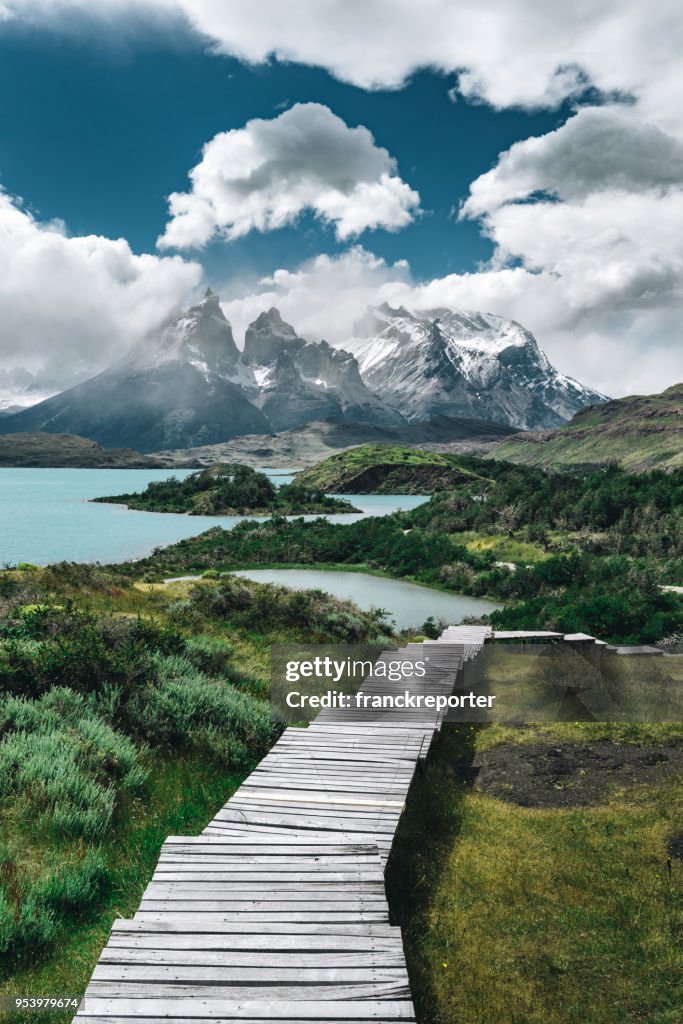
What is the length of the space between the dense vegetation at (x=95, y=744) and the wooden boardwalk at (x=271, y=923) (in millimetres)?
1093

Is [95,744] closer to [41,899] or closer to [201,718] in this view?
[201,718]

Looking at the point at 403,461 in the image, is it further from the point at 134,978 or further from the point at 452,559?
the point at 134,978

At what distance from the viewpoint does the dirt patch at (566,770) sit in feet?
31.5

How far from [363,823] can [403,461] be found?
5824 inches

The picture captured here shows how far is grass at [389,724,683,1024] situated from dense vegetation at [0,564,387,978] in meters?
2.95

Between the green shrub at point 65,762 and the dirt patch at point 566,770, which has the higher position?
the green shrub at point 65,762

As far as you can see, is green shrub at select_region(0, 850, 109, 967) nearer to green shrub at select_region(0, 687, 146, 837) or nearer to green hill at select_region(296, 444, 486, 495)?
green shrub at select_region(0, 687, 146, 837)

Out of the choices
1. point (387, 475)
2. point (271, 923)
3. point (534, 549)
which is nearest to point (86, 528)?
point (534, 549)

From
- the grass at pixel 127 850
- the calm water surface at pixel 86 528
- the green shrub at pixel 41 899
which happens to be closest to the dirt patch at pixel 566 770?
the grass at pixel 127 850

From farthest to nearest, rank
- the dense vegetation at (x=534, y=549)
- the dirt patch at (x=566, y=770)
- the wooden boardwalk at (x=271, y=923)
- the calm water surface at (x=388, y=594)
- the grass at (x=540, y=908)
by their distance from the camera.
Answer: the calm water surface at (x=388, y=594) < the dense vegetation at (x=534, y=549) < the dirt patch at (x=566, y=770) < the grass at (x=540, y=908) < the wooden boardwalk at (x=271, y=923)

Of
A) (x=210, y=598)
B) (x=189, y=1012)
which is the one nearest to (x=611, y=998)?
(x=189, y=1012)

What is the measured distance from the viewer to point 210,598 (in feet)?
74.4

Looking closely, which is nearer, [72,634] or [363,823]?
[363,823]

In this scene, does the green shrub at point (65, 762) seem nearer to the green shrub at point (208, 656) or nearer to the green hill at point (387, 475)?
the green shrub at point (208, 656)
